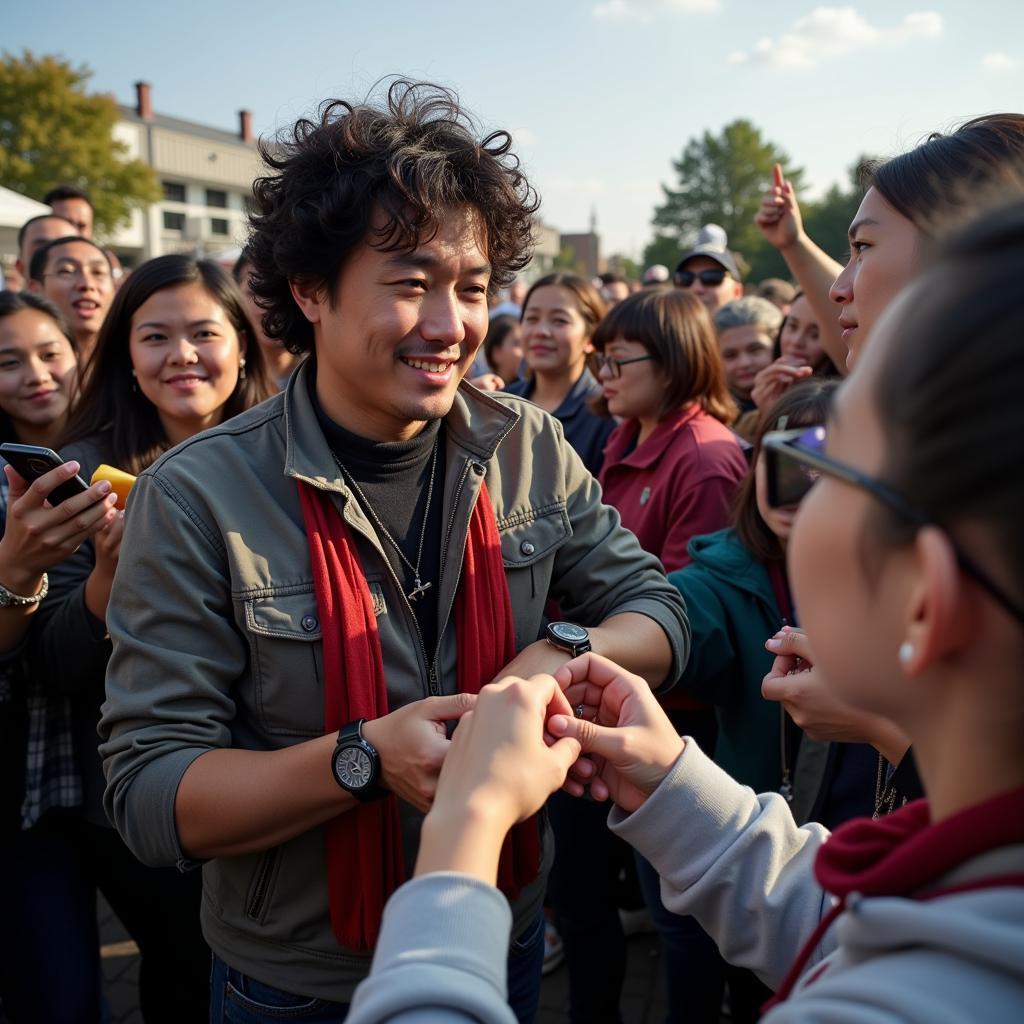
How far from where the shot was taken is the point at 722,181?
191 ft

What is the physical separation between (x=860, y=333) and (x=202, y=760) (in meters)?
1.66

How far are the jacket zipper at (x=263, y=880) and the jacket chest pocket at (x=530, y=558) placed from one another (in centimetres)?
71

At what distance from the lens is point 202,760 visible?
5.57 ft

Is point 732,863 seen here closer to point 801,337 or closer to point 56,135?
point 801,337

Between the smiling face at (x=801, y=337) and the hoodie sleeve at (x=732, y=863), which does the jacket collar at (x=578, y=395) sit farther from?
the hoodie sleeve at (x=732, y=863)

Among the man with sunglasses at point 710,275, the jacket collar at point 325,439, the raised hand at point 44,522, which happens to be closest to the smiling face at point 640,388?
the jacket collar at point 325,439

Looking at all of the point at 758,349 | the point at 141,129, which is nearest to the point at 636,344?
the point at 758,349

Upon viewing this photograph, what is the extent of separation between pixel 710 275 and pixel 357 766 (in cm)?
651

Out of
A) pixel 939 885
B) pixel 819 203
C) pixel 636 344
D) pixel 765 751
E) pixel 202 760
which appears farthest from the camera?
pixel 819 203

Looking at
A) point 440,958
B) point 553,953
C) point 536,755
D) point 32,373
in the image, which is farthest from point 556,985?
point 32,373

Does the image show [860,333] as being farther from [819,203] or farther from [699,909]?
[819,203]

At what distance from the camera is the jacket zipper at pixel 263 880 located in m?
1.88

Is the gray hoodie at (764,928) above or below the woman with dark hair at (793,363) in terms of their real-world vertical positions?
below

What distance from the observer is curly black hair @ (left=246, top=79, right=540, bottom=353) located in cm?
200
